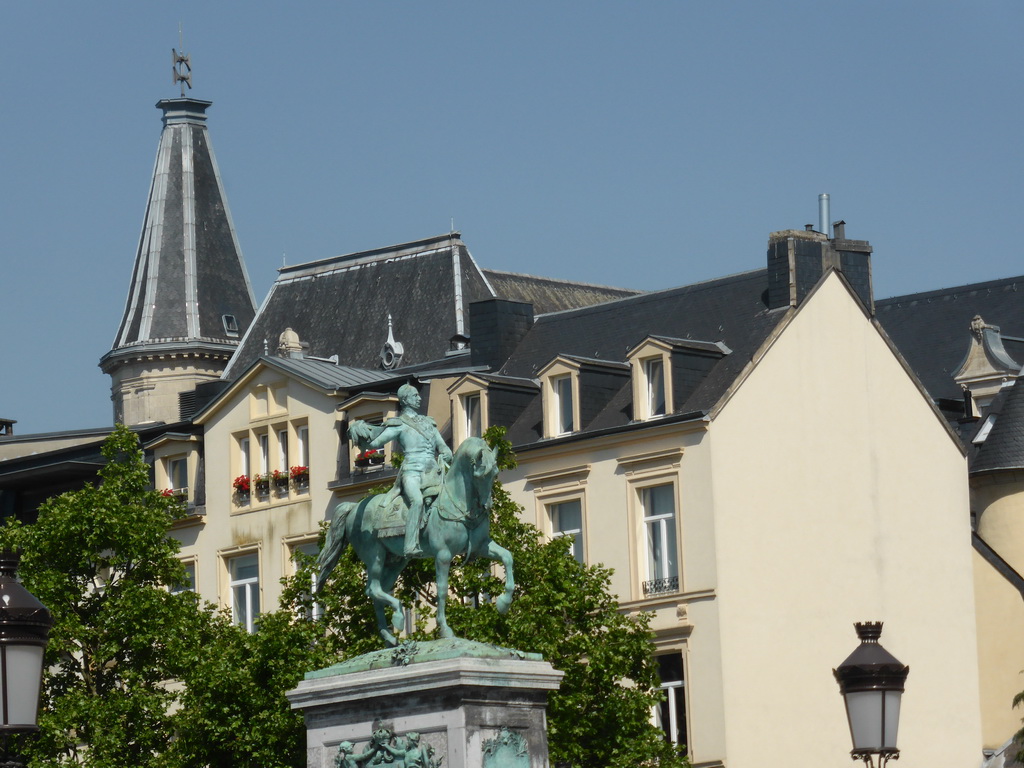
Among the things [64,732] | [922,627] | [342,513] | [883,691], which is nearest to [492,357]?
[922,627]

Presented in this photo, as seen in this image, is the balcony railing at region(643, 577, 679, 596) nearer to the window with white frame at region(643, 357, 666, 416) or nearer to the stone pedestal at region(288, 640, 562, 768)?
the window with white frame at region(643, 357, 666, 416)

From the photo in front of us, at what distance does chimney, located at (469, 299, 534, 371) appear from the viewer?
60.9m

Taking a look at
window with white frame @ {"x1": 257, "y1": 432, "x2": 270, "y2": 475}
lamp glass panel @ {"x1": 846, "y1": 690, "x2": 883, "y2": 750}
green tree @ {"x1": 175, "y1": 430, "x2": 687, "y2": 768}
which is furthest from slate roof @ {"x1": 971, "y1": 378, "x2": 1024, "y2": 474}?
lamp glass panel @ {"x1": 846, "y1": 690, "x2": 883, "y2": 750}

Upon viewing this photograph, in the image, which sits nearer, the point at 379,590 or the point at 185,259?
the point at 379,590

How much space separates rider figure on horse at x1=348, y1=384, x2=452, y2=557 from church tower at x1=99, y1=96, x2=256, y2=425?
6736 centimetres

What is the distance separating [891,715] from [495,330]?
3781 centimetres

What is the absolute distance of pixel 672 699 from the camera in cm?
5156

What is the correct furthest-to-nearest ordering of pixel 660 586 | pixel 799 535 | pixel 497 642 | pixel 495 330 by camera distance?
pixel 495 330 → pixel 799 535 → pixel 660 586 → pixel 497 642

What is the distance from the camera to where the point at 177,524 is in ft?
200

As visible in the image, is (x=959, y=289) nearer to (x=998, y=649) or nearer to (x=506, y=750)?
(x=998, y=649)

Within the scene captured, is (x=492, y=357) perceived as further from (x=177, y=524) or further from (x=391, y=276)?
(x=391, y=276)

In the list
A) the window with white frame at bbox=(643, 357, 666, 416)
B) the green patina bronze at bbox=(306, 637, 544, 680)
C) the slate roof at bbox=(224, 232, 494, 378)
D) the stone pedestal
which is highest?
the slate roof at bbox=(224, 232, 494, 378)

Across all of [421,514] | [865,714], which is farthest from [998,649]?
[865,714]

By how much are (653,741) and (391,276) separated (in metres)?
30.1
